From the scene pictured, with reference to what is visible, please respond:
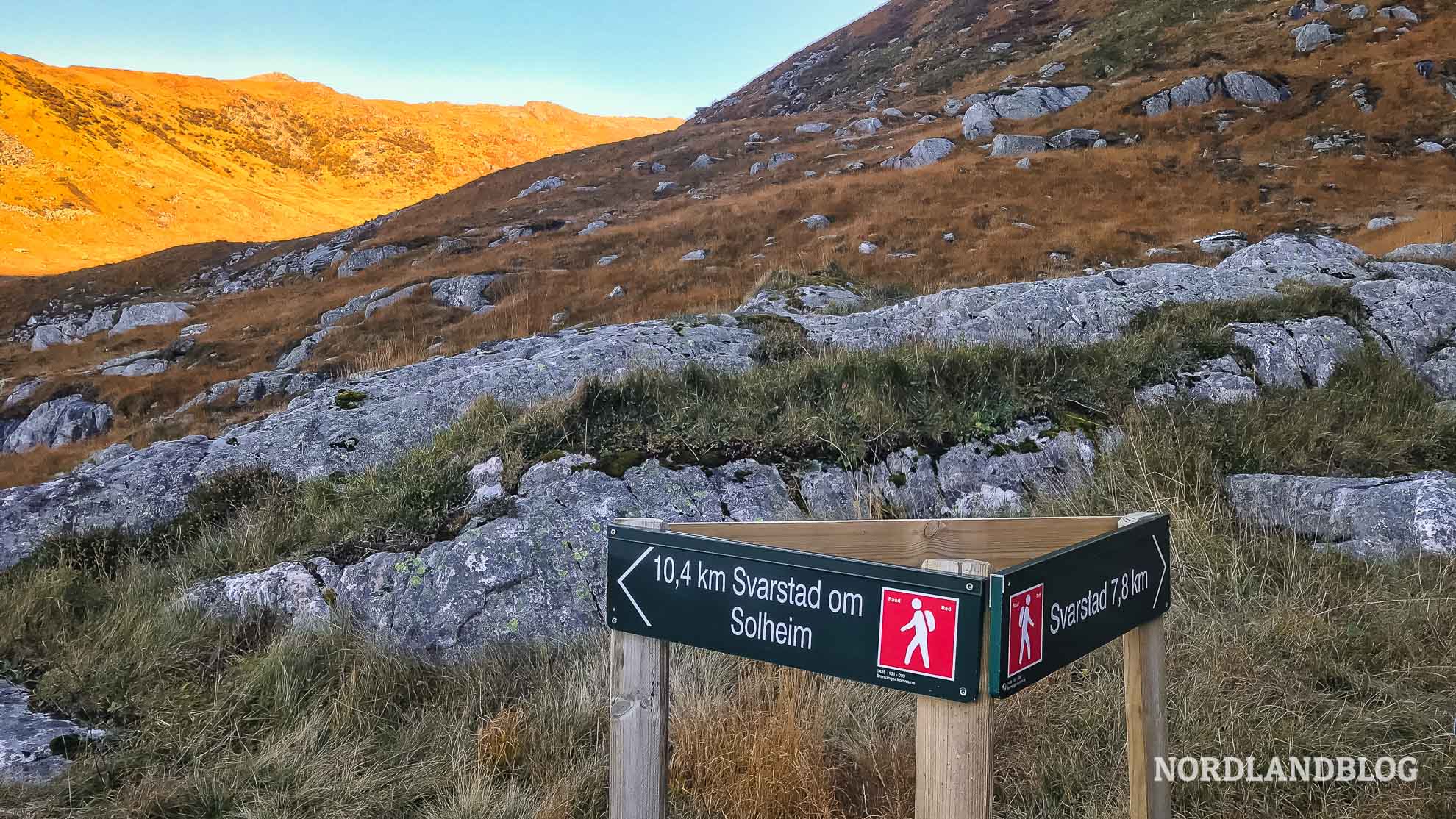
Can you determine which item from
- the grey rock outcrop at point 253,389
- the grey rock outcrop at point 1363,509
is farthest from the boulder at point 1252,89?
the grey rock outcrop at point 253,389

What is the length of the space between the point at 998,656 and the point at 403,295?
22056 mm

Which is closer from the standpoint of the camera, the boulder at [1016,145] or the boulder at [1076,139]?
the boulder at [1076,139]

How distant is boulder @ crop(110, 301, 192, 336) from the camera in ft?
95.7

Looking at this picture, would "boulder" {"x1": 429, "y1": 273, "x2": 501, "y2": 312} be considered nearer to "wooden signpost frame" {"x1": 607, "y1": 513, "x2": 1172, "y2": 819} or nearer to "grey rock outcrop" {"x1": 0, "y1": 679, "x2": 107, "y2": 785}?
"grey rock outcrop" {"x1": 0, "y1": 679, "x2": 107, "y2": 785}

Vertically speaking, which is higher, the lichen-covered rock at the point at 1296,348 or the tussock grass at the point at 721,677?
the lichen-covered rock at the point at 1296,348

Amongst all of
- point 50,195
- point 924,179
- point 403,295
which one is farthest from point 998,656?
point 50,195

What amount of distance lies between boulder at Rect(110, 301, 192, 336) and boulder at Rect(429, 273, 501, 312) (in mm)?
13634

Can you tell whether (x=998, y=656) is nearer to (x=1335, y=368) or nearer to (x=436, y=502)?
(x=436, y=502)

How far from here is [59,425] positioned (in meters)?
17.2

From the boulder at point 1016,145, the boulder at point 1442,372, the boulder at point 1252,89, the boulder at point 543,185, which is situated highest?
the boulder at point 1252,89

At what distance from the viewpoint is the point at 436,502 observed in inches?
195

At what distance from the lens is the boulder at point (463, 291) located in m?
20.1

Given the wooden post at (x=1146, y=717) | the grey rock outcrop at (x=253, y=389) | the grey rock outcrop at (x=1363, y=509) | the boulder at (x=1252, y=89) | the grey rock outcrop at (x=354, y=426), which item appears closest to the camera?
the wooden post at (x=1146, y=717)

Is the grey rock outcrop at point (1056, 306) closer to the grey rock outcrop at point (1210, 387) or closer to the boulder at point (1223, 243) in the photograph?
the grey rock outcrop at point (1210, 387)
